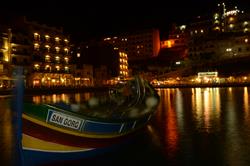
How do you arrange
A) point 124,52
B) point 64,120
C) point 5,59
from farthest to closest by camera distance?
point 124,52 → point 5,59 → point 64,120

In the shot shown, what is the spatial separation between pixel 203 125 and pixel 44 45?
72.3 meters

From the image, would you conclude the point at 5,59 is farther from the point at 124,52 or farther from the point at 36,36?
the point at 124,52

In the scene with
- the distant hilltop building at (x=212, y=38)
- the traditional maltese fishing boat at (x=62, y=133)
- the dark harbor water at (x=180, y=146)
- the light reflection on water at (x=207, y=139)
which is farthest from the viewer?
the distant hilltop building at (x=212, y=38)

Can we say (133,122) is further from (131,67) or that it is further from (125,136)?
(131,67)

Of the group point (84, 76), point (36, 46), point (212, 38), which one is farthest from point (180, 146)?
point (212, 38)

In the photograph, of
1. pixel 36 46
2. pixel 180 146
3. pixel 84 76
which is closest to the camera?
pixel 180 146

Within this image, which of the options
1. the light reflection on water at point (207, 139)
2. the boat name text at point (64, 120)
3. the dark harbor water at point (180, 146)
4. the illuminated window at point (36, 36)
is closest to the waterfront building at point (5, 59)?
the illuminated window at point (36, 36)

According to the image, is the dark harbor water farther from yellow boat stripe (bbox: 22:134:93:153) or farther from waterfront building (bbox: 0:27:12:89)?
waterfront building (bbox: 0:27:12:89)

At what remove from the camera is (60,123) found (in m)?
11.7

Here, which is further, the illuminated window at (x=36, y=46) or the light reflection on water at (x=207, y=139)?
the illuminated window at (x=36, y=46)

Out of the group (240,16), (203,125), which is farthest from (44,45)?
(240,16)

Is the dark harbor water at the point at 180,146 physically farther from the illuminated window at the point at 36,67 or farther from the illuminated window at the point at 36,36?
the illuminated window at the point at 36,36

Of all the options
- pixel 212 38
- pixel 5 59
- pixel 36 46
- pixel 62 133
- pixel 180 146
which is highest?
pixel 212 38

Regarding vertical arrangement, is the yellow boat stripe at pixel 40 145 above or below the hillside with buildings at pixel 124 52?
below
